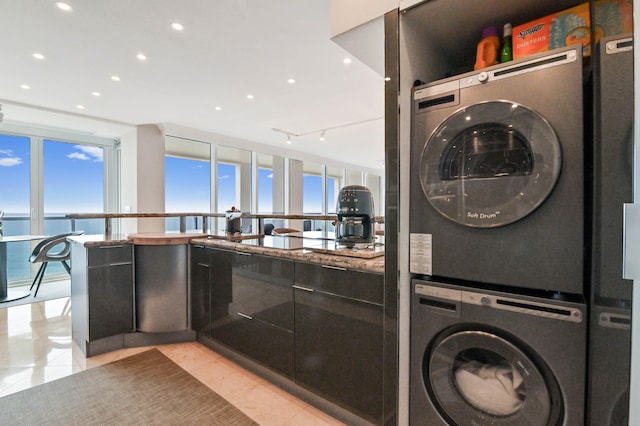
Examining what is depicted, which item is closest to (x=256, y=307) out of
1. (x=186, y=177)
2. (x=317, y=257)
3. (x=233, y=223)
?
(x=317, y=257)

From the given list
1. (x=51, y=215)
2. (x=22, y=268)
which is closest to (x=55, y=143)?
(x=51, y=215)

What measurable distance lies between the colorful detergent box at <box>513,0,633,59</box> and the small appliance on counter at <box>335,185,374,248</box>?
3.48 ft

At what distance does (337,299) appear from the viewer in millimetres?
1534

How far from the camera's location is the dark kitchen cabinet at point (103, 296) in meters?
2.34

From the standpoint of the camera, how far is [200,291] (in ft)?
8.30

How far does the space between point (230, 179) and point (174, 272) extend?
4778mm

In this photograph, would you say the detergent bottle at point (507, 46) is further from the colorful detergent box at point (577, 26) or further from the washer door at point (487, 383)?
the washer door at point (487, 383)

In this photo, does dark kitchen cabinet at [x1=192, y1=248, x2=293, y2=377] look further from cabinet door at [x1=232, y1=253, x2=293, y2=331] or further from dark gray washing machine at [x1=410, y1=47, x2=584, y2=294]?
dark gray washing machine at [x1=410, y1=47, x2=584, y2=294]

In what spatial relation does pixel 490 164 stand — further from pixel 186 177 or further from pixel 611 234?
pixel 186 177

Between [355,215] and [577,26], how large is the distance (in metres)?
1.30

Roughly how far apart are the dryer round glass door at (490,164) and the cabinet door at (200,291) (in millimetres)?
1946

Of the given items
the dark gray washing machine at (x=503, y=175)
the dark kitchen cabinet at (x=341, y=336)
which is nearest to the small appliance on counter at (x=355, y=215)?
the dark kitchen cabinet at (x=341, y=336)

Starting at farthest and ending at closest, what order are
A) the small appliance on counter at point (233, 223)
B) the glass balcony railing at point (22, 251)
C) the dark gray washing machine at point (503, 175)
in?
1. the glass balcony railing at point (22, 251)
2. the small appliance on counter at point (233, 223)
3. the dark gray washing machine at point (503, 175)

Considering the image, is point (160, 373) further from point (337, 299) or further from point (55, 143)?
point (55, 143)
